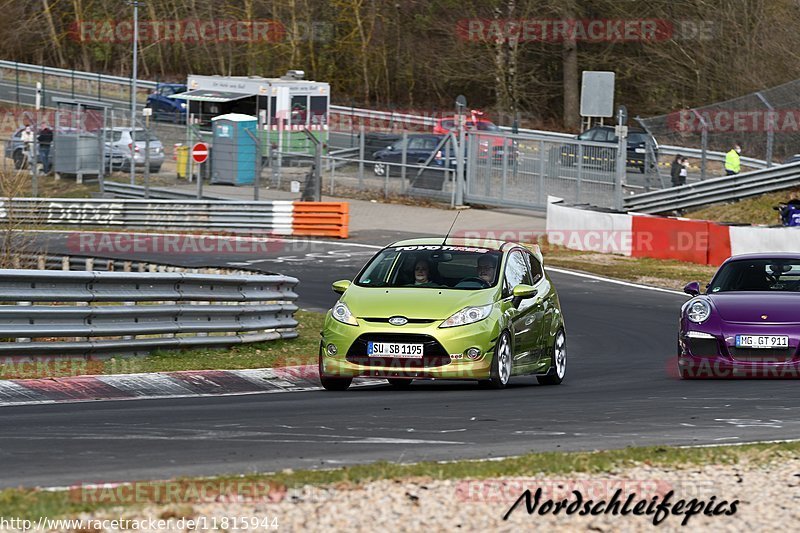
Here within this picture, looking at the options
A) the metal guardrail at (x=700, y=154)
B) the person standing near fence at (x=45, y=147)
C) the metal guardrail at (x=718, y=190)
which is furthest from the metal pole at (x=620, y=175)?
the person standing near fence at (x=45, y=147)

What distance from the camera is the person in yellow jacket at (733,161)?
103 ft

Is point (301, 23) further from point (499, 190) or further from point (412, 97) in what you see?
point (499, 190)

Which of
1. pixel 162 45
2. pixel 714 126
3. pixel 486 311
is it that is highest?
pixel 162 45

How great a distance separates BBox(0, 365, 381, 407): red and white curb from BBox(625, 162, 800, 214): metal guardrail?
812 inches

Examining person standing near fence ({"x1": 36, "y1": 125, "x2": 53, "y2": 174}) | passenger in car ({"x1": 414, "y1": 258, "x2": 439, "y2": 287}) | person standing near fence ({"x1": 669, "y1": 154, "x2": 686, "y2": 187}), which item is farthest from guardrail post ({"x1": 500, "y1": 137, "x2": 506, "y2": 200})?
passenger in car ({"x1": 414, "y1": 258, "x2": 439, "y2": 287})

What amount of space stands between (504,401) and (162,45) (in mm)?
63188

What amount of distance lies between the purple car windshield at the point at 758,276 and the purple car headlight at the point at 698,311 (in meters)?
0.81

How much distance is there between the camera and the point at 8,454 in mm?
7660

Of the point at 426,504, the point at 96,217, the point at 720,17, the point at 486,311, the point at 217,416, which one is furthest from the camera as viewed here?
the point at 720,17

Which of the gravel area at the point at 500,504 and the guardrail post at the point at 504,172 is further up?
the guardrail post at the point at 504,172

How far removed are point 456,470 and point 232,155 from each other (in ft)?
100.0

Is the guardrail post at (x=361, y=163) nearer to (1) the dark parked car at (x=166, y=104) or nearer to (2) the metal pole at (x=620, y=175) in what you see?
(2) the metal pole at (x=620, y=175)

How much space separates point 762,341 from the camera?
40.5ft

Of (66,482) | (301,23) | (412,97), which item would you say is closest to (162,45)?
(301,23)
